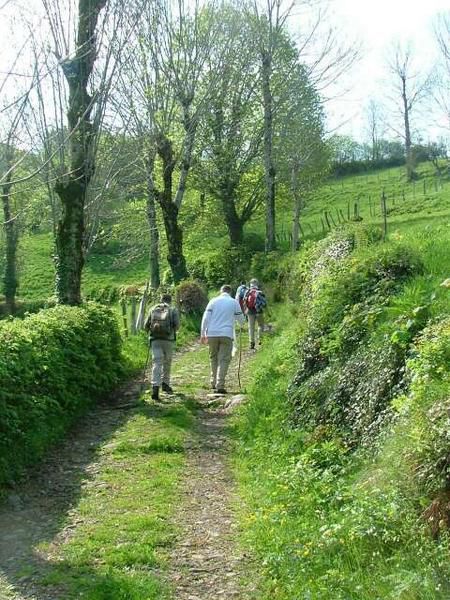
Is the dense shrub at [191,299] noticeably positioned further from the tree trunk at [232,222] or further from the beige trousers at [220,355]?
the tree trunk at [232,222]

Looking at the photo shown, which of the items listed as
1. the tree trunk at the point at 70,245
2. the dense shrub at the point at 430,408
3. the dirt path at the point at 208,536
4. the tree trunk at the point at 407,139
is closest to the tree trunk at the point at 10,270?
the tree trunk at the point at 70,245

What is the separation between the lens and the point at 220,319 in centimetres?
1281

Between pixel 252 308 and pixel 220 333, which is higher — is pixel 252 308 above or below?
above

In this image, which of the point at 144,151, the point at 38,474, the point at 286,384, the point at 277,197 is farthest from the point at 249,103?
the point at 38,474

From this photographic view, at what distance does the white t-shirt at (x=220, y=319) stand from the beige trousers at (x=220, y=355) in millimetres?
123

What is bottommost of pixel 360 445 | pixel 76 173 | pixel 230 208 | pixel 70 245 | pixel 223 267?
pixel 360 445

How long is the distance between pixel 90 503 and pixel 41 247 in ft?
167

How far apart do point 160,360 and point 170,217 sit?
14.5 meters

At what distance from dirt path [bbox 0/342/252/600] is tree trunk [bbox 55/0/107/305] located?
4.73 meters

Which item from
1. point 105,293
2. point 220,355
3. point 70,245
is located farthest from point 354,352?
point 105,293

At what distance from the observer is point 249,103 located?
32844 mm

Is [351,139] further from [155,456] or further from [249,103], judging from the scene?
[155,456]

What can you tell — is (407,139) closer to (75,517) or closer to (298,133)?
(298,133)

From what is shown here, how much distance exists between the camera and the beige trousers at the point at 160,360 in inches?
473
